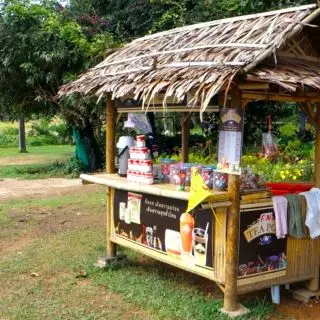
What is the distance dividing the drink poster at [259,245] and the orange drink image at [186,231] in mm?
500

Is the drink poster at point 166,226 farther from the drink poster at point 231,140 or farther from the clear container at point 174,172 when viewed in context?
the drink poster at point 231,140

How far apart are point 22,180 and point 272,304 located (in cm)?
1006

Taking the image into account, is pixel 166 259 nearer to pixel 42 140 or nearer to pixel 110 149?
pixel 110 149

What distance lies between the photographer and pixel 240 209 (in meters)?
4.52

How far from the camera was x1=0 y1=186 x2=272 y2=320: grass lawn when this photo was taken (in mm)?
4699

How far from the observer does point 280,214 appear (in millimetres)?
4707

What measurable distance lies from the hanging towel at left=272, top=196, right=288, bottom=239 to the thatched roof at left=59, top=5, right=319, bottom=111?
46.4 inches

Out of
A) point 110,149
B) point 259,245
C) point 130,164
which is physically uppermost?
point 110,149

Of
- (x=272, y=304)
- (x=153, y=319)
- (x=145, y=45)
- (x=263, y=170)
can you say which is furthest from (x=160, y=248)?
(x=263, y=170)

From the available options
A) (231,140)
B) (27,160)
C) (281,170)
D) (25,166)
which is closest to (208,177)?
(231,140)

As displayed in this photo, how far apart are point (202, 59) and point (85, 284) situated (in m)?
2.70

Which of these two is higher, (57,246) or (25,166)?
(25,166)

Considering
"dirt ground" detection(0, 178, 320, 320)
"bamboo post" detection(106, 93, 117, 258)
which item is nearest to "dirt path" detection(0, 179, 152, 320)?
"dirt ground" detection(0, 178, 320, 320)

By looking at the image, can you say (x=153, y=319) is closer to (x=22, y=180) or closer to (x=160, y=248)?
(x=160, y=248)
